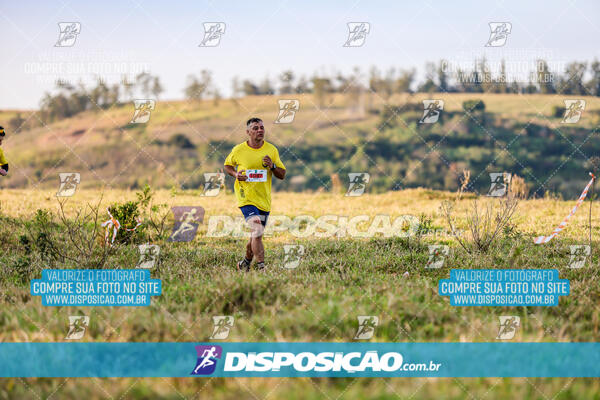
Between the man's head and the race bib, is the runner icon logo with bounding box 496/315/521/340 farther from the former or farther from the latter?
the man's head

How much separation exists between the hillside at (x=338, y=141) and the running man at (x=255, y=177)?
33.6 metres

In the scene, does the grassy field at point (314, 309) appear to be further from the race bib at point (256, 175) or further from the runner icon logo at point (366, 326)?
the race bib at point (256, 175)

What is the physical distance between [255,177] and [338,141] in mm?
44935

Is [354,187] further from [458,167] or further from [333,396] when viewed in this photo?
[458,167]

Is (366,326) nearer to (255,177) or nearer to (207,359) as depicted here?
(207,359)

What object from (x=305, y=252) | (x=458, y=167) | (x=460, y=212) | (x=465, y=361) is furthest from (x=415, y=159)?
(x=465, y=361)

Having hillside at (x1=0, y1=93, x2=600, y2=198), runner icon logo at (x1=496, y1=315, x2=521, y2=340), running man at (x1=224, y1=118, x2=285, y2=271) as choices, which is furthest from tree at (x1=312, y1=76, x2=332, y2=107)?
runner icon logo at (x1=496, y1=315, x2=521, y2=340)

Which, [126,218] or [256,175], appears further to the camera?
[126,218]

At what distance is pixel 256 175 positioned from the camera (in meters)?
7.77

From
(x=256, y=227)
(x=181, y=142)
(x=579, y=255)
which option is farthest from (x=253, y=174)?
(x=181, y=142)

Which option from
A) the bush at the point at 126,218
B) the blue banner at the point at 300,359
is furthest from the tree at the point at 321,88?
the blue banner at the point at 300,359

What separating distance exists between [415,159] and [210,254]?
140ft

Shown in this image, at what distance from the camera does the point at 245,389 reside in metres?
4.60

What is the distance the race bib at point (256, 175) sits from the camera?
25.4 ft
